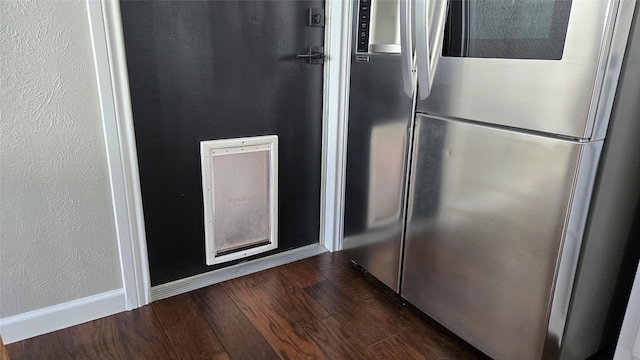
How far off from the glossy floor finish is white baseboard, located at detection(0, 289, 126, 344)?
0.09 feet

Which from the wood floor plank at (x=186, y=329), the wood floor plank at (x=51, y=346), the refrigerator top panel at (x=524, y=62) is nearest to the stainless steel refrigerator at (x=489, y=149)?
the refrigerator top panel at (x=524, y=62)

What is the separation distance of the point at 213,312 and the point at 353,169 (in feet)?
2.65

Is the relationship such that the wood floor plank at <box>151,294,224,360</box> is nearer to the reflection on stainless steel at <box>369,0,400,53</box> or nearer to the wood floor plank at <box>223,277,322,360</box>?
the wood floor plank at <box>223,277,322,360</box>

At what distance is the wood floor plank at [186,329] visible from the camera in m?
1.49

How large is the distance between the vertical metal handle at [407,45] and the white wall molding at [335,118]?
1.22 feet

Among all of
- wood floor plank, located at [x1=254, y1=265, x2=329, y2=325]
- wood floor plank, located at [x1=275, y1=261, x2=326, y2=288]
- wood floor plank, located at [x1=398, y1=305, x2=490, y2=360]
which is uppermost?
wood floor plank, located at [x1=275, y1=261, x2=326, y2=288]

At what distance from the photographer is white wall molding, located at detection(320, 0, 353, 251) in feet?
6.04

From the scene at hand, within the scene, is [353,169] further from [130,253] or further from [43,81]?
[43,81]

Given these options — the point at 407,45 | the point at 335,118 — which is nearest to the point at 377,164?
the point at 335,118

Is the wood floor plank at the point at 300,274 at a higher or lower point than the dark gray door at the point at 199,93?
lower

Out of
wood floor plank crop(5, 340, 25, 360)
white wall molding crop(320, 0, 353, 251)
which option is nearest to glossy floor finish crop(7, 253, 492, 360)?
wood floor plank crop(5, 340, 25, 360)

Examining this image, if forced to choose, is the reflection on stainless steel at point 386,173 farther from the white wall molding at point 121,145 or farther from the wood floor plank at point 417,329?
the white wall molding at point 121,145

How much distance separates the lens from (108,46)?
1420mm

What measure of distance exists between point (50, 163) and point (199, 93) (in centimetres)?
55
